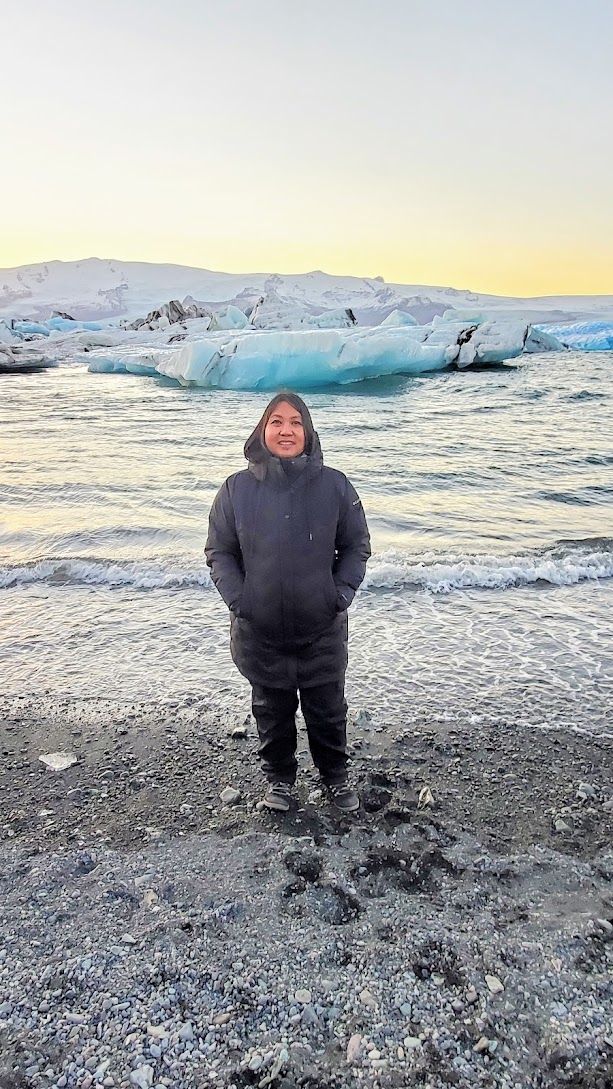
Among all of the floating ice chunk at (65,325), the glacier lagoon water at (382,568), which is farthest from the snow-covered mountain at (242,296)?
the glacier lagoon water at (382,568)

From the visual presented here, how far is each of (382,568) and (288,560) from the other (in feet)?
12.2

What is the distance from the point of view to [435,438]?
627 inches

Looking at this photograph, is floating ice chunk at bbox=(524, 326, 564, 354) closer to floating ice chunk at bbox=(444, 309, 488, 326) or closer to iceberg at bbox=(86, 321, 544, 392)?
floating ice chunk at bbox=(444, 309, 488, 326)

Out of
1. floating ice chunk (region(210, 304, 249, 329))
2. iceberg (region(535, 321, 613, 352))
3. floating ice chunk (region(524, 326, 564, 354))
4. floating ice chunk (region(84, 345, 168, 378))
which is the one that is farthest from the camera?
iceberg (region(535, 321, 613, 352))

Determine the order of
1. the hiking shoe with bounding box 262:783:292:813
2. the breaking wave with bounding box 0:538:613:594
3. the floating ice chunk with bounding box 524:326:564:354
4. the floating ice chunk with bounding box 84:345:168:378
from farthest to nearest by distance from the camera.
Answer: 1. the floating ice chunk with bounding box 524:326:564:354
2. the floating ice chunk with bounding box 84:345:168:378
3. the breaking wave with bounding box 0:538:613:594
4. the hiking shoe with bounding box 262:783:292:813

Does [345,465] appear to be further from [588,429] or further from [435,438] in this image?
[588,429]

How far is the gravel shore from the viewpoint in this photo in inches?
75.1

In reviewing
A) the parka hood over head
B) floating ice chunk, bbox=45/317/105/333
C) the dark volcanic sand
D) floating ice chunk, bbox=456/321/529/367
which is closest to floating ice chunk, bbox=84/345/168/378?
floating ice chunk, bbox=456/321/529/367

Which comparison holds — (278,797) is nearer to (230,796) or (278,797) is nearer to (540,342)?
(230,796)

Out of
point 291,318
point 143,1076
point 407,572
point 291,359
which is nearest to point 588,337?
point 291,318

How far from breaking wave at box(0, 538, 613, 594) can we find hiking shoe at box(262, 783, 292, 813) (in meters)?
3.21

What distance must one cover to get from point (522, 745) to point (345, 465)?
966cm

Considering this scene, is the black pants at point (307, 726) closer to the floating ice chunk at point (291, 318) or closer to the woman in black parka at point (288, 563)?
the woman in black parka at point (288, 563)

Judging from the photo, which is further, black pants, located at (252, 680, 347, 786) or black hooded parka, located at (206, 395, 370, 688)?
black pants, located at (252, 680, 347, 786)
